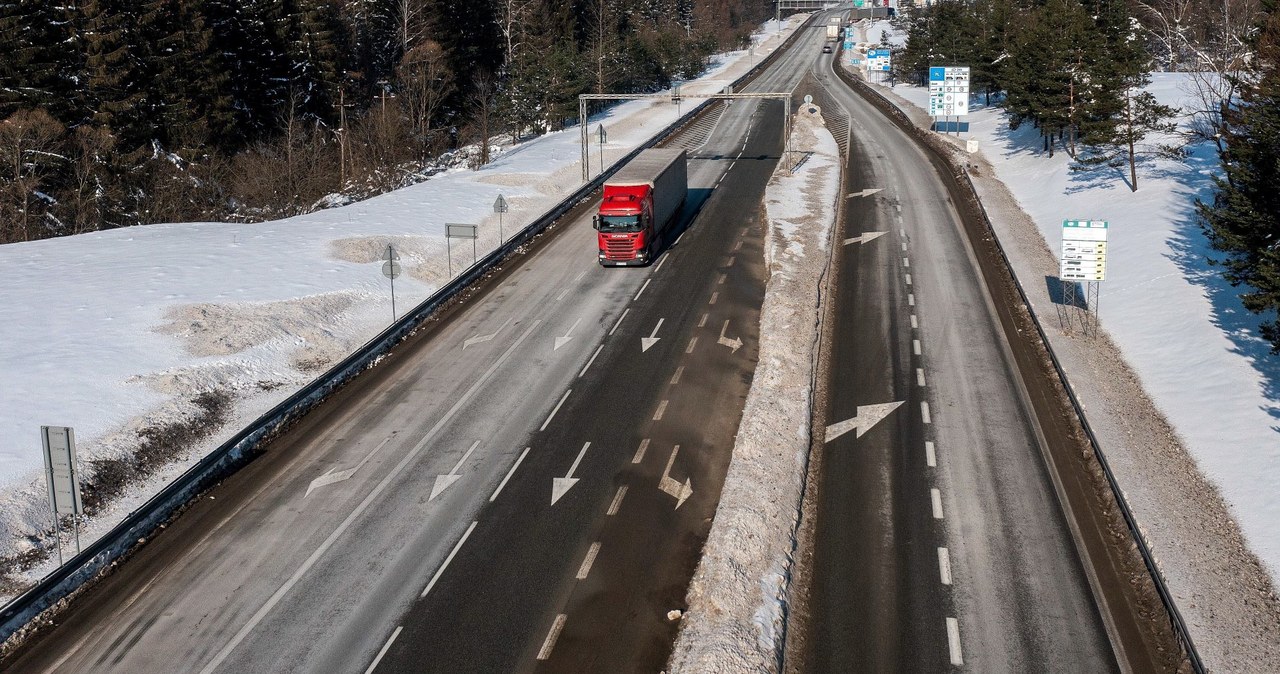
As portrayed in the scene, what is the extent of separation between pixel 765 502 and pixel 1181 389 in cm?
1527

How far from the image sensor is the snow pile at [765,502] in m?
18.2

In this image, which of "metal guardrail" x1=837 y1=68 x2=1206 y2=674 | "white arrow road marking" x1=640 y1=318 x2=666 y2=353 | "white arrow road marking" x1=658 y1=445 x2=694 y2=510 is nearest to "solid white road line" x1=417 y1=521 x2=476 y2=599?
"white arrow road marking" x1=658 y1=445 x2=694 y2=510

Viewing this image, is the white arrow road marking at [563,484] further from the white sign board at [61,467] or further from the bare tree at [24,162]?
the bare tree at [24,162]

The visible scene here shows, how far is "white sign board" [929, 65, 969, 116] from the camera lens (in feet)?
248

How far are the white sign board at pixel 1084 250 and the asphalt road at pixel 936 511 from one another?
334cm

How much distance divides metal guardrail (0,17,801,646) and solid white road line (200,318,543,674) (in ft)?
12.6

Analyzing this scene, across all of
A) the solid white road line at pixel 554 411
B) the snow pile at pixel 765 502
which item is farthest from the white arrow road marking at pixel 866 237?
the solid white road line at pixel 554 411

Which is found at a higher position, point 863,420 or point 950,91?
point 950,91

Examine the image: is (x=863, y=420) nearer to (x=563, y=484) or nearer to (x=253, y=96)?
(x=563, y=484)

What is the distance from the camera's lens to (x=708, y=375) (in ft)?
105

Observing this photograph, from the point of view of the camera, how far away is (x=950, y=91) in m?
75.9

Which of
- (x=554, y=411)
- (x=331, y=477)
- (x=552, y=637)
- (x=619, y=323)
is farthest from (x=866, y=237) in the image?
(x=552, y=637)

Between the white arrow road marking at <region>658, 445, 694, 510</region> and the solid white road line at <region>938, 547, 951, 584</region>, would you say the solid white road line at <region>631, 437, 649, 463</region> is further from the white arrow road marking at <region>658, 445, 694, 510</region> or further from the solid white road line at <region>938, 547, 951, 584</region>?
the solid white road line at <region>938, 547, 951, 584</region>

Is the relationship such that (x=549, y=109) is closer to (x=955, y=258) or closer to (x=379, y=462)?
(x=955, y=258)
